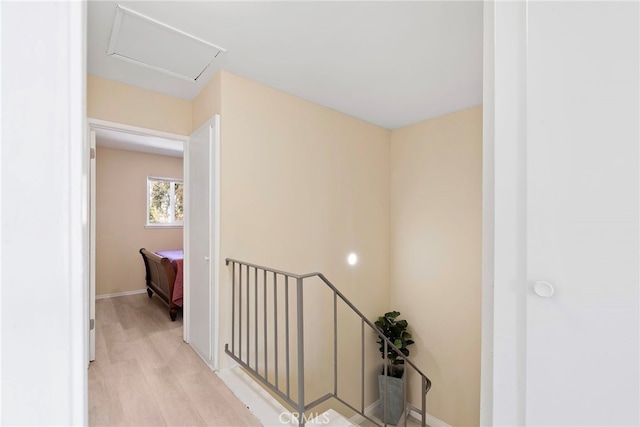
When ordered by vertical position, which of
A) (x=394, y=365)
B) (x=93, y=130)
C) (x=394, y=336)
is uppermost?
(x=93, y=130)

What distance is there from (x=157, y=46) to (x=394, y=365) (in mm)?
3821

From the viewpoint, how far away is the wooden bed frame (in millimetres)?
3506

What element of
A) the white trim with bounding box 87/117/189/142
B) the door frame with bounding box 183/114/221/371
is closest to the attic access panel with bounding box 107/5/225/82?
the door frame with bounding box 183/114/221/371

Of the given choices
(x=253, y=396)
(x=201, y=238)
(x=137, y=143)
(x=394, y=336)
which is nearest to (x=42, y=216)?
(x=253, y=396)

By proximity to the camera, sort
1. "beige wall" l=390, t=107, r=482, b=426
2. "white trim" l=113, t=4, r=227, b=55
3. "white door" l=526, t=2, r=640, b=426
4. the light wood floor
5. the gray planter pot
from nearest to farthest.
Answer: "white door" l=526, t=2, r=640, b=426 < "white trim" l=113, t=4, r=227, b=55 < the light wood floor < "beige wall" l=390, t=107, r=482, b=426 < the gray planter pot

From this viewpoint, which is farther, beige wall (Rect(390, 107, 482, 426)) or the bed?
the bed

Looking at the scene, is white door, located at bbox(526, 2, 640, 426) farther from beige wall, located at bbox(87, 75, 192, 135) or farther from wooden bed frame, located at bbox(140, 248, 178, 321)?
wooden bed frame, located at bbox(140, 248, 178, 321)

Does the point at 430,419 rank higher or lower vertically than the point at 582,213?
lower

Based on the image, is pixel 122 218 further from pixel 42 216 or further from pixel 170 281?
pixel 42 216

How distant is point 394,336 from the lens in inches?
140

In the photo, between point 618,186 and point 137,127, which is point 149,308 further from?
point 618,186

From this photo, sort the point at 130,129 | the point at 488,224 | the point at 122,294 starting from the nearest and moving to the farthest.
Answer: the point at 488,224 < the point at 130,129 < the point at 122,294

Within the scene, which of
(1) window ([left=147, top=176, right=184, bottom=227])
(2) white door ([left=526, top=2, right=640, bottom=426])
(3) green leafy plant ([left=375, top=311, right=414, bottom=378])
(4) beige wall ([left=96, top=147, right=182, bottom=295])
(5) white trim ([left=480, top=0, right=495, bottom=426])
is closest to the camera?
(2) white door ([left=526, top=2, right=640, bottom=426])

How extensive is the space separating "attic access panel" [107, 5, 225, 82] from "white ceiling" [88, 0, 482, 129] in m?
0.05
